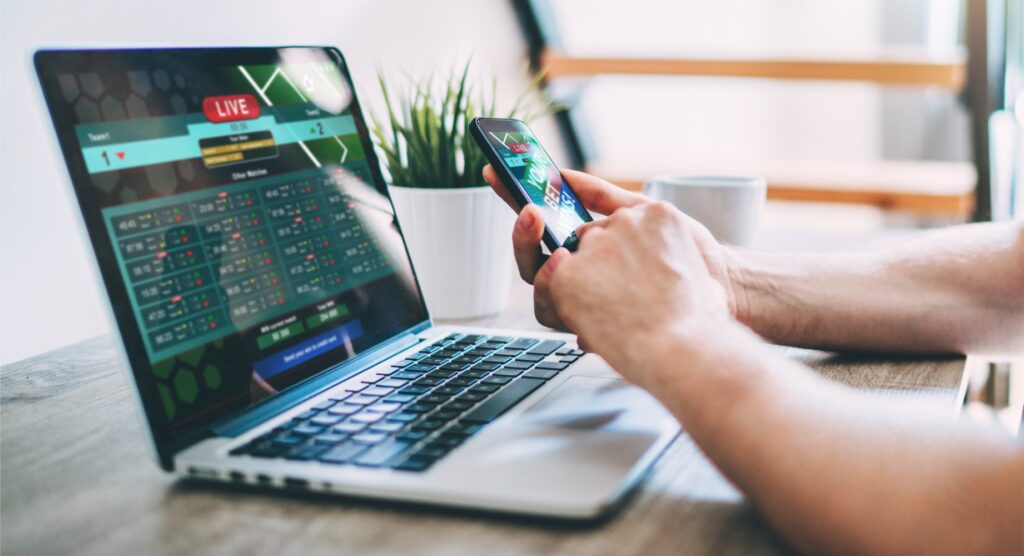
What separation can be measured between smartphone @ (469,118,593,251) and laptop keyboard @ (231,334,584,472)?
0.11m

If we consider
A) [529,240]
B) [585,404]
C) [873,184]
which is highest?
[529,240]

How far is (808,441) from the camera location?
0.48 metres

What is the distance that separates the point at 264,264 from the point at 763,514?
414 millimetres

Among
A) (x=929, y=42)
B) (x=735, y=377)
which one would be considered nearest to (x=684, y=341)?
(x=735, y=377)

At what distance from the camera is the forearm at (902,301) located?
0.78 metres

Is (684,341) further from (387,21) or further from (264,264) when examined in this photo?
(387,21)

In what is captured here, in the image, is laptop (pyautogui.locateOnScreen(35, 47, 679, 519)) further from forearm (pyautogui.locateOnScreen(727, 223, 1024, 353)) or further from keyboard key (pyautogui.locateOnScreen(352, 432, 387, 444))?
forearm (pyautogui.locateOnScreen(727, 223, 1024, 353))

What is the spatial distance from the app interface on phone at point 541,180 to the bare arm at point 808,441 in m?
0.15

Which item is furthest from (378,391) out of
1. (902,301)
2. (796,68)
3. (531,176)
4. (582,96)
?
(582,96)

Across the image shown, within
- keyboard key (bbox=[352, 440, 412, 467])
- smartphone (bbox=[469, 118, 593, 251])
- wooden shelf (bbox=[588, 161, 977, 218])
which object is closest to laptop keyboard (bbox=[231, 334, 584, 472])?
keyboard key (bbox=[352, 440, 412, 467])

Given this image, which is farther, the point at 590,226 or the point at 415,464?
the point at 590,226

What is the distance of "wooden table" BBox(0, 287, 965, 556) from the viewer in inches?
18.0

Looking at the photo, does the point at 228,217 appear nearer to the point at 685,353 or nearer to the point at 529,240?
the point at 529,240

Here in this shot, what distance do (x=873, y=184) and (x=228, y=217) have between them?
170cm
